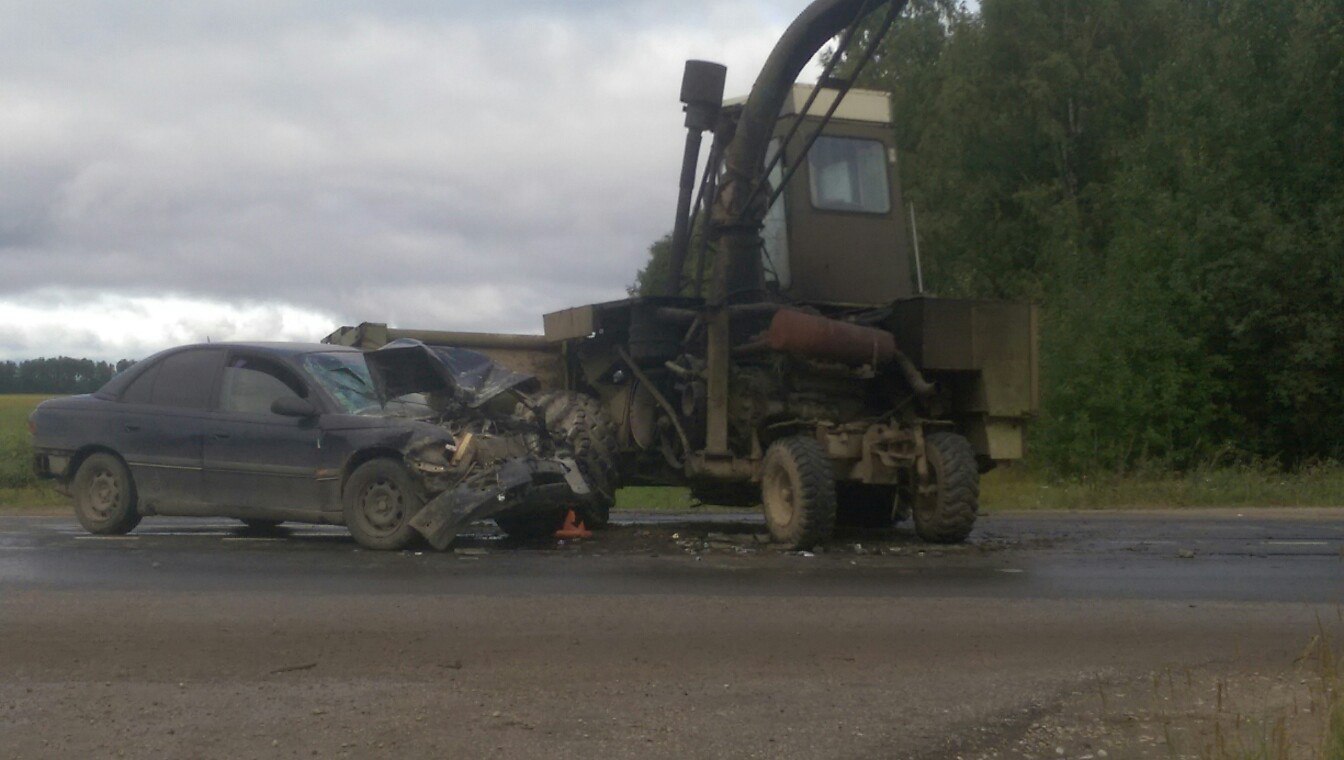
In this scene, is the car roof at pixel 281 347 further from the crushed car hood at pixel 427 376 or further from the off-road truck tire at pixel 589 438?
the off-road truck tire at pixel 589 438

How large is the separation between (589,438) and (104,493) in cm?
417

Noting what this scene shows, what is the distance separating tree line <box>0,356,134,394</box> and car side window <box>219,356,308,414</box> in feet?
4.51

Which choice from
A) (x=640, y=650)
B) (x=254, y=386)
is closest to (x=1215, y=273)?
(x=254, y=386)

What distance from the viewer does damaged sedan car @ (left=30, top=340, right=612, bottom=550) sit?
1121 centimetres

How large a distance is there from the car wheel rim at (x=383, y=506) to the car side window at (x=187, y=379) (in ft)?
6.44

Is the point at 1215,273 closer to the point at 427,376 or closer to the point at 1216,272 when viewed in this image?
the point at 1216,272

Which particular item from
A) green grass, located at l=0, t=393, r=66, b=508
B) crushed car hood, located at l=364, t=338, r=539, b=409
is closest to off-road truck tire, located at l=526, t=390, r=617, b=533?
crushed car hood, located at l=364, t=338, r=539, b=409

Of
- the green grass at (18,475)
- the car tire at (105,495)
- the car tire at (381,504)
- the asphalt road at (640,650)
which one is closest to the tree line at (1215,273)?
the green grass at (18,475)

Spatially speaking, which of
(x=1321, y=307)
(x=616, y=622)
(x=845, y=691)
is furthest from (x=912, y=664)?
(x=1321, y=307)

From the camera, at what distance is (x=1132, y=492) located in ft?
71.8

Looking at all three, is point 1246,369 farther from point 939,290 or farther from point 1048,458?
point 939,290

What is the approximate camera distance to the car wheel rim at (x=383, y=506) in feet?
36.8

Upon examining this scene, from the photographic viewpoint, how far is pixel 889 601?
8.75 m

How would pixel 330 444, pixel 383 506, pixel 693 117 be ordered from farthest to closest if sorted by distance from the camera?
pixel 693 117 → pixel 330 444 → pixel 383 506
